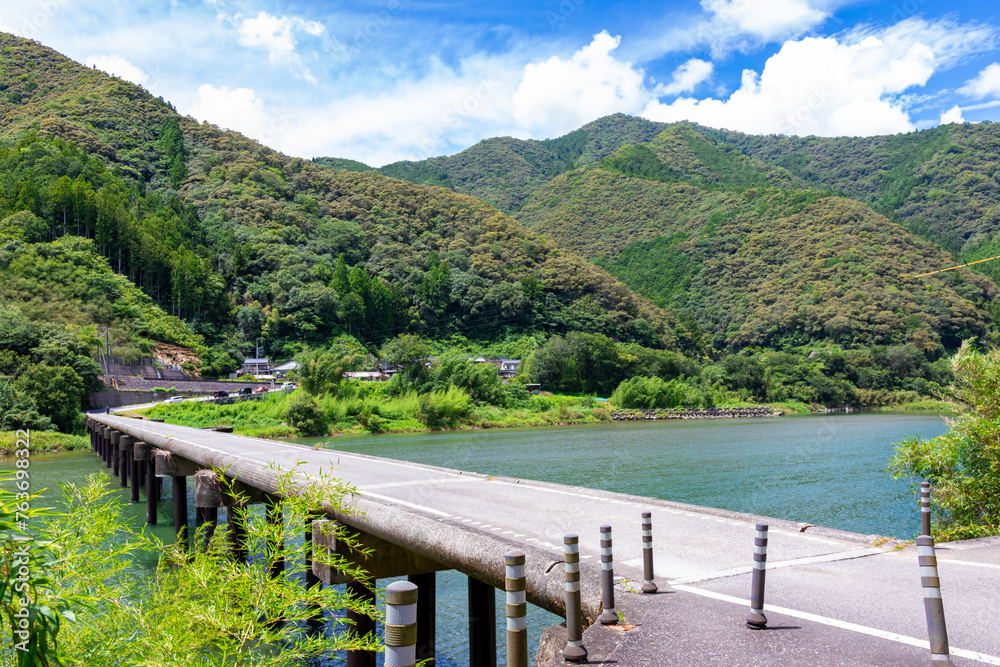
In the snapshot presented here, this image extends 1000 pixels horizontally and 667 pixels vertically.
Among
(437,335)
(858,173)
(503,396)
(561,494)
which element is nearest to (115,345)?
(503,396)

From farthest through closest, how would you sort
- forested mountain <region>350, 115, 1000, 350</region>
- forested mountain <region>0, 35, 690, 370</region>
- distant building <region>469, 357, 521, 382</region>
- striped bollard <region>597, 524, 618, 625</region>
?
1. forested mountain <region>350, 115, 1000, 350</region>
2. distant building <region>469, 357, 521, 382</region>
3. forested mountain <region>0, 35, 690, 370</region>
4. striped bollard <region>597, 524, 618, 625</region>

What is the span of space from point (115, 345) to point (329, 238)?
1863 inches

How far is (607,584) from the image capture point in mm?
5473

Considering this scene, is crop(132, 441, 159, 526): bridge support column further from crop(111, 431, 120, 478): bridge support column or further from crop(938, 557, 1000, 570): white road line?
crop(938, 557, 1000, 570): white road line

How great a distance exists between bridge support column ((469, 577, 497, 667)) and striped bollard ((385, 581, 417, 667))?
5391mm

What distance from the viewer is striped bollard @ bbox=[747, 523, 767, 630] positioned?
5.03 m

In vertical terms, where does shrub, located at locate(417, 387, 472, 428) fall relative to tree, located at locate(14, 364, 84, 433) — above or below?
below

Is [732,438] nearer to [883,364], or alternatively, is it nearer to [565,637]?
[565,637]

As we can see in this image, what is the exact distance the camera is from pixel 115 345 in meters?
68.2

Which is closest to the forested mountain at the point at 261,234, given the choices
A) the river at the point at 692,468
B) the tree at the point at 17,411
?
the tree at the point at 17,411

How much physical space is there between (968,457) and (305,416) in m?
50.0

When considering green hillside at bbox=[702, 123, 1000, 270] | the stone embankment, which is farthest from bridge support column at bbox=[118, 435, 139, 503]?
green hillside at bbox=[702, 123, 1000, 270]

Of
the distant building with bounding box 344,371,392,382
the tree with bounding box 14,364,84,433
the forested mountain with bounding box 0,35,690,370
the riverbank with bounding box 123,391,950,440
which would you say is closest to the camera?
the tree with bounding box 14,364,84,433

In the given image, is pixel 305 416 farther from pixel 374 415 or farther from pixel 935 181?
pixel 935 181
